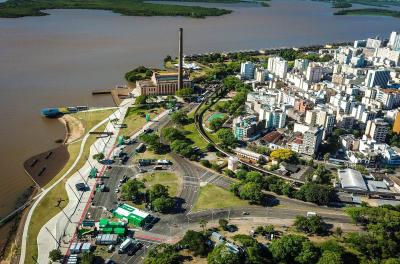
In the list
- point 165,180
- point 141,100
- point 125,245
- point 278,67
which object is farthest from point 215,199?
point 278,67

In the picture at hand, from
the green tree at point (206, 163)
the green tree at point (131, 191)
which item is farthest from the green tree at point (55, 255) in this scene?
the green tree at point (206, 163)

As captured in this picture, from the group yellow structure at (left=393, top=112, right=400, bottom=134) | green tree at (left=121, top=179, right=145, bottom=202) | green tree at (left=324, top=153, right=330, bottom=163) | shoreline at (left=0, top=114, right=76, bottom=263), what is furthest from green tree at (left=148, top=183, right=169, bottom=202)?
yellow structure at (left=393, top=112, right=400, bottom=134)

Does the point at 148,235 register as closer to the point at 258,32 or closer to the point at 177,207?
the point at 177,207

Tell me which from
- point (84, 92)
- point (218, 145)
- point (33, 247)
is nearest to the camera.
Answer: point (33, 247)

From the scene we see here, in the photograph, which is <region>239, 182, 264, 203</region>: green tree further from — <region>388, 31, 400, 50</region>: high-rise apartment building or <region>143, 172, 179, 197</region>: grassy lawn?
<region>388, 31, 400, 50</region>: high-rise apartment building

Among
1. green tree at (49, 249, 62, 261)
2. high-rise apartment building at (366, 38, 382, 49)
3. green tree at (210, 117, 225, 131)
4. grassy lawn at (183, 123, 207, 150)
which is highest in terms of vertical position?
high-rise apartment building at (366, 38, 382, 49)

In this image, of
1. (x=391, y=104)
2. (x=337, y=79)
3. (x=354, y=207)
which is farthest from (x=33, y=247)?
(x=337, y=79)

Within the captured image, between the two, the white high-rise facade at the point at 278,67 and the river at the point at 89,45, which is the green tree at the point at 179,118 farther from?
the white high-rise facade at the point at 278,67
